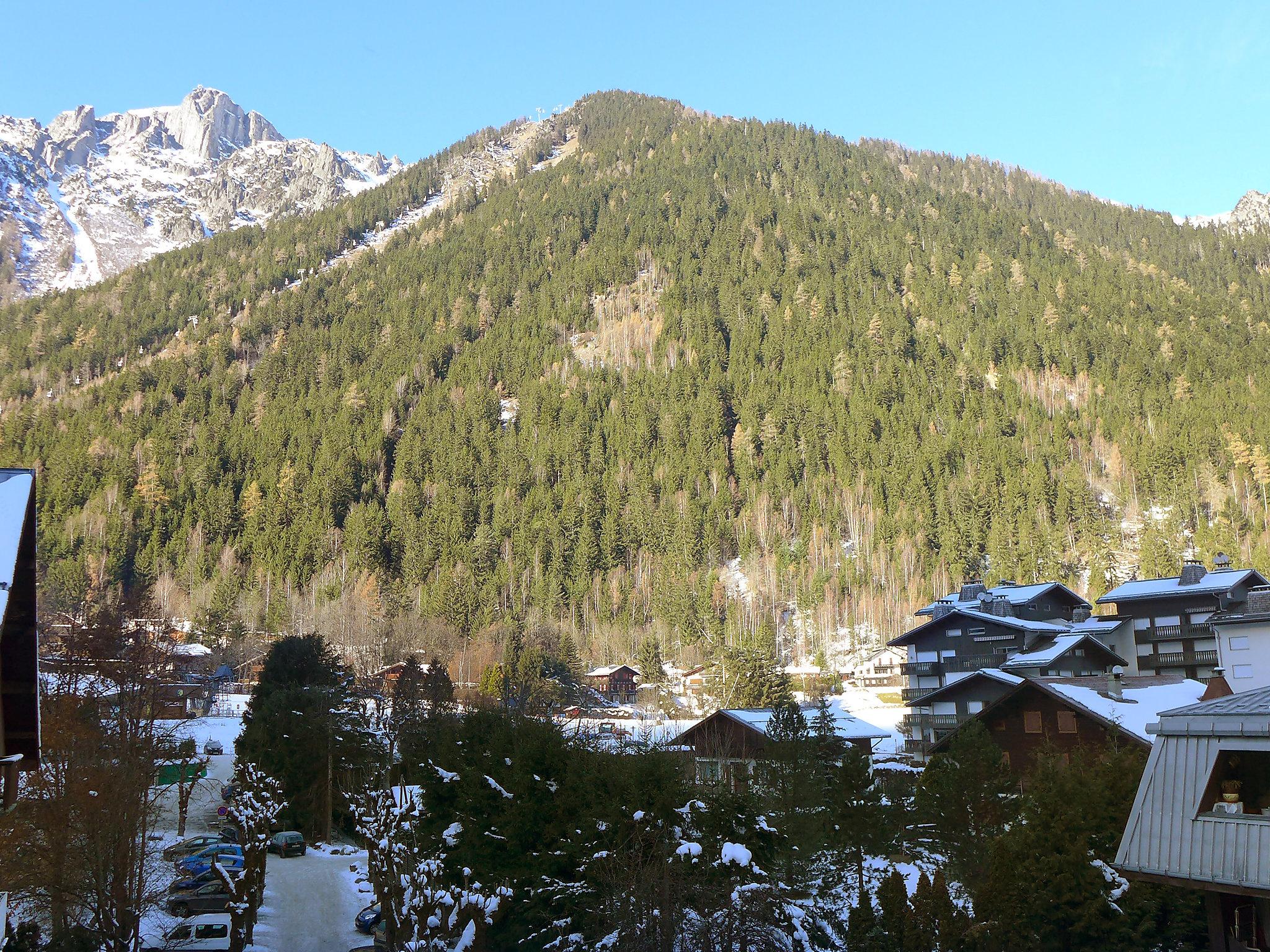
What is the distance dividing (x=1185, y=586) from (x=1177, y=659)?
4862 mm

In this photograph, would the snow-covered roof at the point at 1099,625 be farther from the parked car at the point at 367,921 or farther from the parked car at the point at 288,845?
the parked car at the point at 367,921

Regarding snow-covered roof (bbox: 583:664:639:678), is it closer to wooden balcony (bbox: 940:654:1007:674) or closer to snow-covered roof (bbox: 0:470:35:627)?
wooden balcony (bbox: 940:654:1007:674)

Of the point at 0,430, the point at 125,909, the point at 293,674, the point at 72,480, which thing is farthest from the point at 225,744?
the point at 0,430

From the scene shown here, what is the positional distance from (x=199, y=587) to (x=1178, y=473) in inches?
5081

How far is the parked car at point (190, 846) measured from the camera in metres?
32.6

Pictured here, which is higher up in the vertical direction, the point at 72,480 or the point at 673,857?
the point at 72,480

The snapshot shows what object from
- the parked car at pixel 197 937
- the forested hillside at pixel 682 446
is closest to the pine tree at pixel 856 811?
the parked car at pixel 197 937

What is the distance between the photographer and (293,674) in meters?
52.0

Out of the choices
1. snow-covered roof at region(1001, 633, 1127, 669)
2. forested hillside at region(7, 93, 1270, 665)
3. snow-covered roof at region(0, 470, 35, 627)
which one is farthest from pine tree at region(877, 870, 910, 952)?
forested hillside at region(7, 93, 1270, 665)

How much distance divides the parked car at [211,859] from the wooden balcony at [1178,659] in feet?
181

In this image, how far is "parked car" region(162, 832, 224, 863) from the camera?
32.6 metres

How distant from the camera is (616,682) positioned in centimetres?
10419

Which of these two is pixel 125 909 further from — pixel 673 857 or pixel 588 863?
pixel 673 857

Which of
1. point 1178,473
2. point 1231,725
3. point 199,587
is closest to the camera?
point 1231,725
